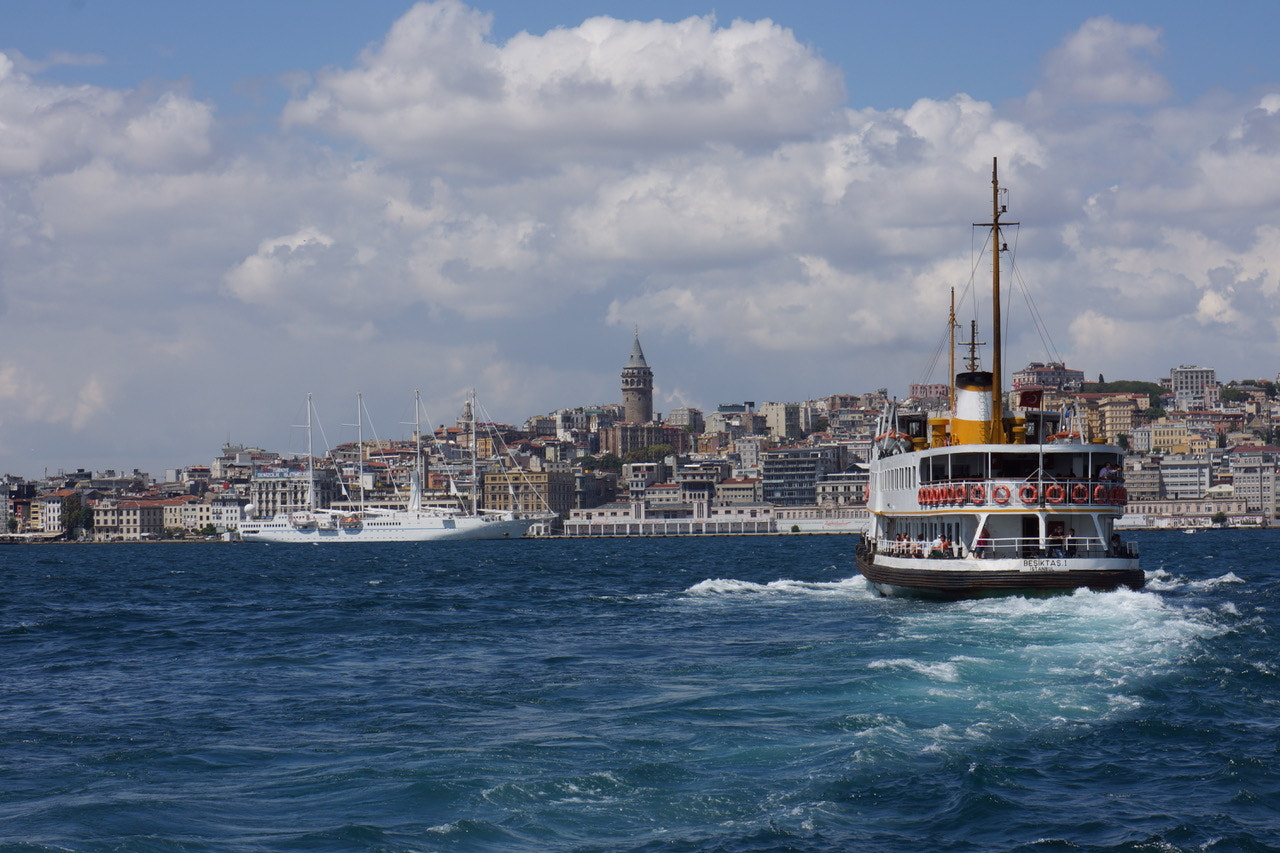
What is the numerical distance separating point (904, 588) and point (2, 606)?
29.7m

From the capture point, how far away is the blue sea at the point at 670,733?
46.3 feet

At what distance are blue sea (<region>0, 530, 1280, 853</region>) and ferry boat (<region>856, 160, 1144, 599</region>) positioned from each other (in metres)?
0.77

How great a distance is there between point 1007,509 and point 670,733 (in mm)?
16540

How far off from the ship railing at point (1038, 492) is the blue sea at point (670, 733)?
2.24 metres

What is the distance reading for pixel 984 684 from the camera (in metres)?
21.1

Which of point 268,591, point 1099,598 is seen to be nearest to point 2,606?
point 268,591

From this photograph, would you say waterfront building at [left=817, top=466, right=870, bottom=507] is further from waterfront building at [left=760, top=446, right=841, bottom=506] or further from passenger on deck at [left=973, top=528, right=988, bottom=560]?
passenger on deck at [left=973, top=528, right=988, bottom=560]

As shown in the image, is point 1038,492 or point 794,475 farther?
point 794,475

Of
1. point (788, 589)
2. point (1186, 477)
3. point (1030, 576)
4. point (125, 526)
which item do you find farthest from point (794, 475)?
point (1030, 576)

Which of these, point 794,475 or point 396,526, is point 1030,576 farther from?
point 794,475

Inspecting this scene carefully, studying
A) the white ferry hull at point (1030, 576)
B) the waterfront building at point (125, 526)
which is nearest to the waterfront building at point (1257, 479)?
the waterfront building at point (125, 526)

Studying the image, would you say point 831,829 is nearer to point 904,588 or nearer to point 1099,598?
point 1099,598

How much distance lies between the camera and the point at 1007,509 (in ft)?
108

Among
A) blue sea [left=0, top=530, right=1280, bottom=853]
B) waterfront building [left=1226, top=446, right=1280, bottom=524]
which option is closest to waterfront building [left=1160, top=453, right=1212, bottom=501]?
waterfront building [left=1226, top=446, right=1280, bottom=524]
